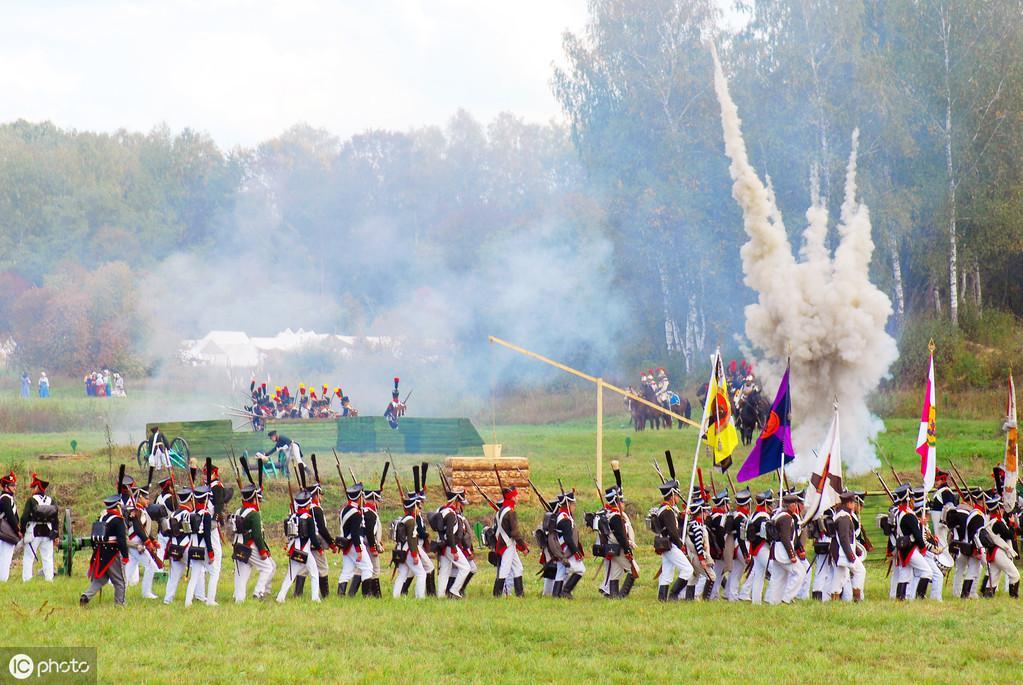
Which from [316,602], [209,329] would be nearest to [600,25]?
[209,329]

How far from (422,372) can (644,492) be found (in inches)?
915

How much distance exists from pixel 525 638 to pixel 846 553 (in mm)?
5068

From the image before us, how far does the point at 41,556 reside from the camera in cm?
2148

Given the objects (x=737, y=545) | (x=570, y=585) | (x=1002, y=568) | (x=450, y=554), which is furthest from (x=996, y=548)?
(x=450, y=554)

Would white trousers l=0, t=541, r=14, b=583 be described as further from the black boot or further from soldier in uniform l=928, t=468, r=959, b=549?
soldier in uniform l=928, t=468, r=959, b=549

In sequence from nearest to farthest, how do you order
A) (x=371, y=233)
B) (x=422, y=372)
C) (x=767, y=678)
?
(x=767, y=678) → (x=422, y=372) → (x=371, y=233)

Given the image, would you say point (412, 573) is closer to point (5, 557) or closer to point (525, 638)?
point (525, 638)

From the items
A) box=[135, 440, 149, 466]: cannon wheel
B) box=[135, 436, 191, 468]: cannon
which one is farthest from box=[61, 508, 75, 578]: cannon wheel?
box=[135, 440, 149, 466]: cannon wheel

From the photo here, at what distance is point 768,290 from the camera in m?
36.4

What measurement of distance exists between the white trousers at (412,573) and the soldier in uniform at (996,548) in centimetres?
Answer: 795

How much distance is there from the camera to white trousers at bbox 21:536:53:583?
2122 centimetres

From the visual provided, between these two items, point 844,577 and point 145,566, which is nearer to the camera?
point 844,577

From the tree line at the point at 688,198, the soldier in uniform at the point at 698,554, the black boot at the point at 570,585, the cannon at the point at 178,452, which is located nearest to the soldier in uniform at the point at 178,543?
the black boot at the point at 570,585

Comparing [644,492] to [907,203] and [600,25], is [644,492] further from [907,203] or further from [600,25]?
[600,25]
